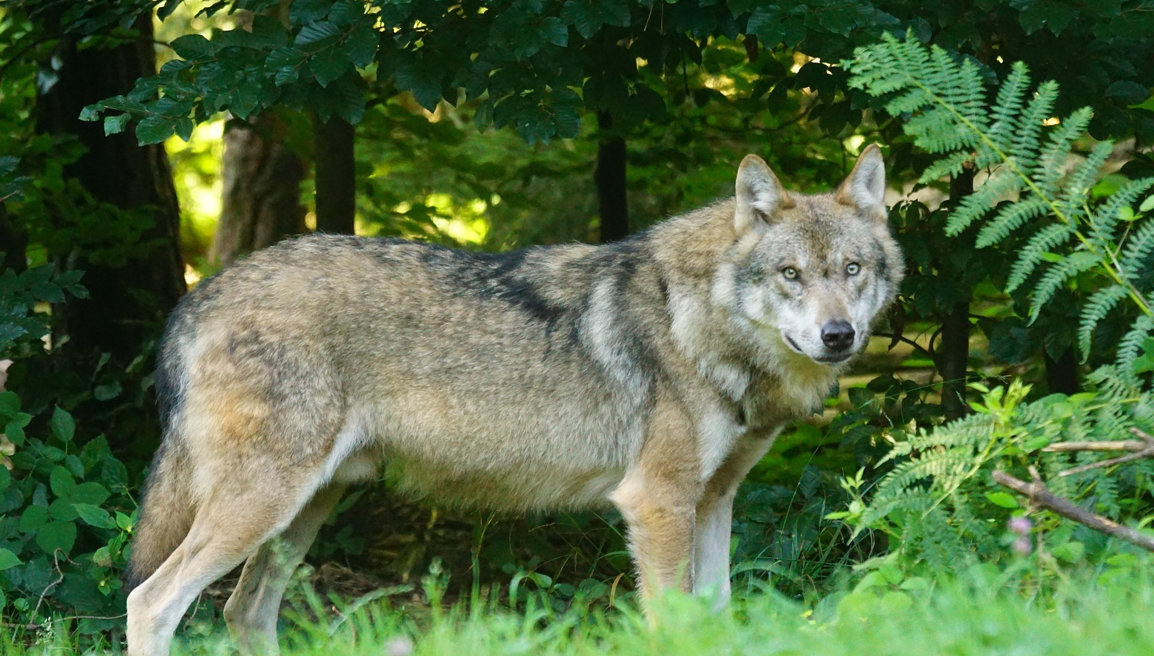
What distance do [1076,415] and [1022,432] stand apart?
217 mm

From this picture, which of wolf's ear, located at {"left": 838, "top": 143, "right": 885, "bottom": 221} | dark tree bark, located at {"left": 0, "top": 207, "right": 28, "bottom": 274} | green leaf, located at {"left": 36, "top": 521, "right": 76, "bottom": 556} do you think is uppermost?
wolf's ear, located at {"left": 838, "top": 143, "right": 885, "bottom": 221}

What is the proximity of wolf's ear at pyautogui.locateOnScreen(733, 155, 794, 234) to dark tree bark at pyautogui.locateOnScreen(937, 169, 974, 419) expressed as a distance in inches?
72.1

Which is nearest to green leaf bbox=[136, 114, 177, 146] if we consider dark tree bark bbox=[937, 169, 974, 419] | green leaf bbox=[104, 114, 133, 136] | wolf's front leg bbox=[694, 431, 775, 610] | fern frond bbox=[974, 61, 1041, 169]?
green leaf bbox=[104, 114, 133, 136]

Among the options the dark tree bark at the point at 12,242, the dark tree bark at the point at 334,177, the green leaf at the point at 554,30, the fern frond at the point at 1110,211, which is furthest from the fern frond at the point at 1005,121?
the dark tree bark at the point at 12,242

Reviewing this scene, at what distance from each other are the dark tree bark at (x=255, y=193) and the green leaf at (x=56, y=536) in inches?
247

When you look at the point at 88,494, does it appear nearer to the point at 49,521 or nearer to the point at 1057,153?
the point at 49,521

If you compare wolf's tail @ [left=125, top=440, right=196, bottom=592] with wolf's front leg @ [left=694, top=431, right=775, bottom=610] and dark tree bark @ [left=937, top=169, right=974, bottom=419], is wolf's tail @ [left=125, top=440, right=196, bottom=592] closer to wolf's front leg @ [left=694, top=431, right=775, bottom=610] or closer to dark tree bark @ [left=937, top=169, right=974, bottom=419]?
wolf's front leg @ [left=694, top=431, right=775, bottom=610]

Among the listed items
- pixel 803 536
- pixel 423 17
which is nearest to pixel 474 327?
pixel 423 17

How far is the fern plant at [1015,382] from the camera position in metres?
4.03

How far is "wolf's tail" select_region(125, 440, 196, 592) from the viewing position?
5215mm

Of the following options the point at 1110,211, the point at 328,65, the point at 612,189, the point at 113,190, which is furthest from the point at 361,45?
the point at 113,190

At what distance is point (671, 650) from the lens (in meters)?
3.20

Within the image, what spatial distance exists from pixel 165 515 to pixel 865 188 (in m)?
3.49

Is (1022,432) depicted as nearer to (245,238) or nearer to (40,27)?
(40,27)
